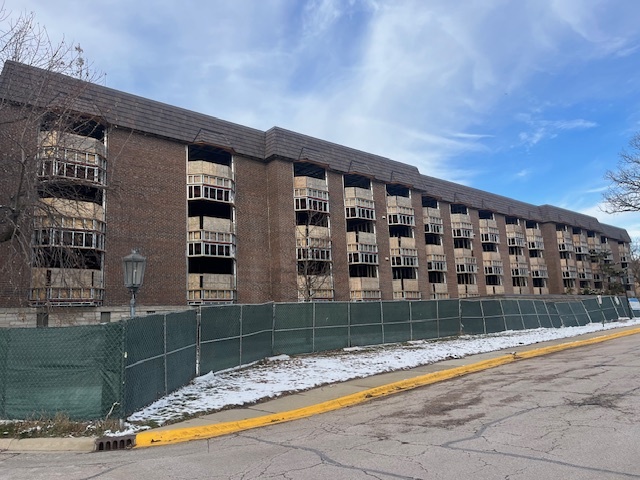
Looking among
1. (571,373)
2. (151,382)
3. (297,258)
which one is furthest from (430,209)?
(151,382)

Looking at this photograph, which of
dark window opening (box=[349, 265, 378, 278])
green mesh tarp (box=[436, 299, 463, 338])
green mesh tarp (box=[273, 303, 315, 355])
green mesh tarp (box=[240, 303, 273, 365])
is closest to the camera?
green mesh tarp (box=[240, 303, 273, 365])

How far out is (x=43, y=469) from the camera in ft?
20.0

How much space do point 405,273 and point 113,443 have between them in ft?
154

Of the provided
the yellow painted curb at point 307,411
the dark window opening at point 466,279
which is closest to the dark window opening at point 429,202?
the dark window opening at point 466,279

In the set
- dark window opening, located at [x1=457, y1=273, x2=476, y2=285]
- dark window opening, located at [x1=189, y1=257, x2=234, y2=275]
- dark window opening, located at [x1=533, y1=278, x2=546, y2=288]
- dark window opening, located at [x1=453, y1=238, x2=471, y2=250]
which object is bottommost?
dark window opening, located at [x1=533, y1=278, x2=546, y2=288]

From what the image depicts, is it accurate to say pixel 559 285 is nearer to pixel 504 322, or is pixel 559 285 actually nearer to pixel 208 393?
pixel 504 322

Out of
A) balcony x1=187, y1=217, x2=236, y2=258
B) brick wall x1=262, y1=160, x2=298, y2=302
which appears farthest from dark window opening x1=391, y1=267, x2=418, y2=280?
balcony x1=187, y1=217, x2=236, y2=258

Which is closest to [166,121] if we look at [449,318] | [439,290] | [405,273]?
[449,318]

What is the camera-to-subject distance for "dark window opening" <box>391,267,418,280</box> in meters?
52.1

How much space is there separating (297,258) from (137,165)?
14908 millimetres

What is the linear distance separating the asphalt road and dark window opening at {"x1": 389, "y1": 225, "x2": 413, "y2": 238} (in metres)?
43.6

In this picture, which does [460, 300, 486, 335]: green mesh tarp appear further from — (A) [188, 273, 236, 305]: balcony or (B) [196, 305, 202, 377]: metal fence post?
(A) [188, 273, 236, 305]: balcony

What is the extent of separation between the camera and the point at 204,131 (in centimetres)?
3834

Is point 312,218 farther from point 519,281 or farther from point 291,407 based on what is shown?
point 519,281
